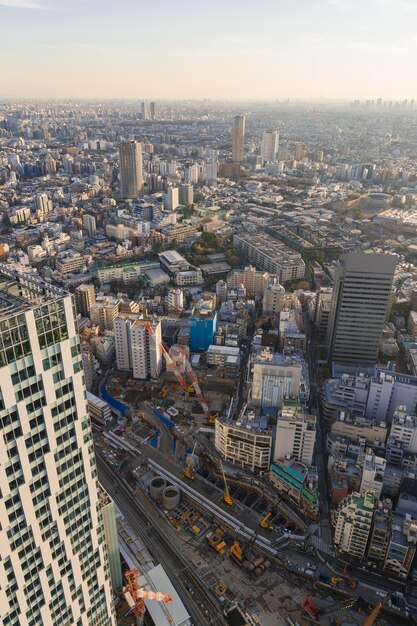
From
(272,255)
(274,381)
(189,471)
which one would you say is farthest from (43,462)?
(272,255)

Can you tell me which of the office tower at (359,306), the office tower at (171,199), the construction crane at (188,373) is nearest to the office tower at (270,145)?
the office tower at (171,199)

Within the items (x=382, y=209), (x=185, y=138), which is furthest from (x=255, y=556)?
(x=185, y=138)

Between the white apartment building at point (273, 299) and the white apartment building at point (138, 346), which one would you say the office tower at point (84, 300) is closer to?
the white apartment building at point (138, 346)

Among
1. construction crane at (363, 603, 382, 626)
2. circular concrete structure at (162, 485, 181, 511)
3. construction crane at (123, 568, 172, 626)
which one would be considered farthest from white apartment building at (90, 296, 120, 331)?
construction crane at (363, 603, 382, 626)

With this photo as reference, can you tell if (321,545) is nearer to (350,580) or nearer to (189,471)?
(350,580)

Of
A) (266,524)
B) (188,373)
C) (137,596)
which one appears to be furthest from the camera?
(188,373)

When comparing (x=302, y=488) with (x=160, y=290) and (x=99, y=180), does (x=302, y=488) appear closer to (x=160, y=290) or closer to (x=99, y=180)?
(x=160, y=290)
